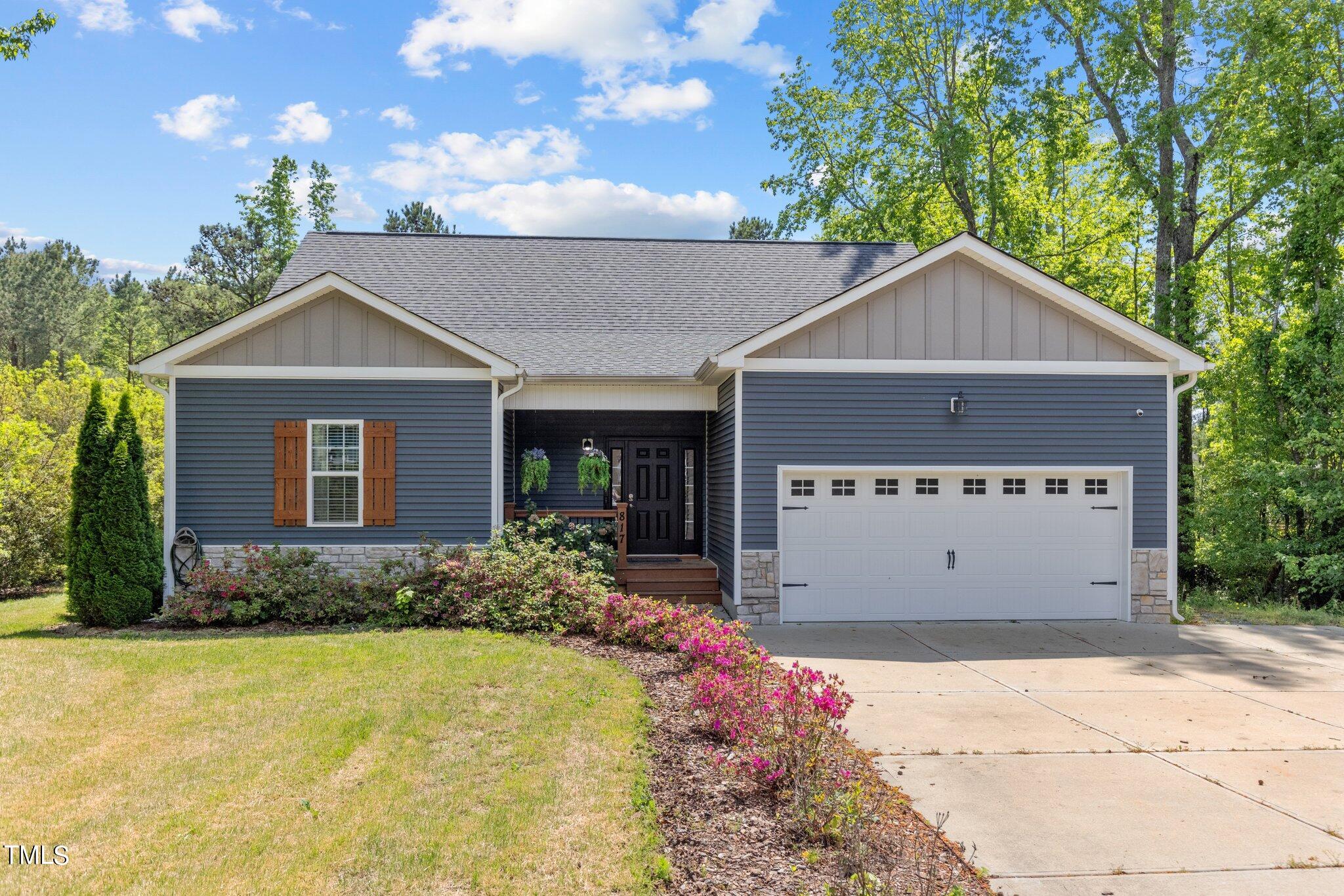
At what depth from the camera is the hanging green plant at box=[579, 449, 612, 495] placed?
1193 centimetres

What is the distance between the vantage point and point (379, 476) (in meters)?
9.97

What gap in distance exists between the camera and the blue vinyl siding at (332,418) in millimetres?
9883

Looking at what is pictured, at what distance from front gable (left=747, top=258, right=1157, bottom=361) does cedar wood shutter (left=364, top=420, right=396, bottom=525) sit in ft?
16.0

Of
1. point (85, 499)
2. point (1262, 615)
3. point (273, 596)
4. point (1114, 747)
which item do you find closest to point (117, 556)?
point (85, 499)

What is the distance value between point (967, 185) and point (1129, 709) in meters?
16.7

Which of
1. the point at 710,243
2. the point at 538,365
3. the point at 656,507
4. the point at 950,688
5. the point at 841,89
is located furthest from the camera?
the point at 841,89

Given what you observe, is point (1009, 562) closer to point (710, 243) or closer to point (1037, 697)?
point (1037, 697)

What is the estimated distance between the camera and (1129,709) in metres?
6.35

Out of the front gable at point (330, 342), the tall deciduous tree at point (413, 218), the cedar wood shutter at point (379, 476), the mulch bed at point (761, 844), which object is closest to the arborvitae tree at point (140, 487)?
the front gable at point (330, 342)

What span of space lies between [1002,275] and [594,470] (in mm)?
6186

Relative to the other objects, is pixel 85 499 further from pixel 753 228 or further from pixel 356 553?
pixel 753 228

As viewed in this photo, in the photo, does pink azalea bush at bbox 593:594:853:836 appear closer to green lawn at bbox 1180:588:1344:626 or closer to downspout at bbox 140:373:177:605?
green lawn at bbox 1180:588:1344:626

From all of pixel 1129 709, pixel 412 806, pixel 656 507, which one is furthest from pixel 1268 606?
pixel 412 806

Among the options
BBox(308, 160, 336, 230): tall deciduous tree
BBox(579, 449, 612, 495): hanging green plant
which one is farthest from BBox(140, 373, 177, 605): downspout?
BBox(308, 160, 336, 230): tall deciduous tree
